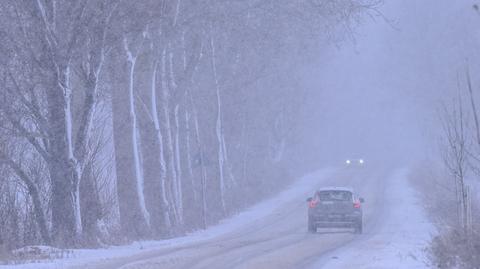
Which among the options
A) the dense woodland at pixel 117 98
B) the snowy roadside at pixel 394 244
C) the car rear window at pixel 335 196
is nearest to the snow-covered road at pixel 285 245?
the snowy roadside at pixel 394 244

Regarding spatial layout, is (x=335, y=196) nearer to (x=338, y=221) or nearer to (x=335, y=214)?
(x=335, y=214)

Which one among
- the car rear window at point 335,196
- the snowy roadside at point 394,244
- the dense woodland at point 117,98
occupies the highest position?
the dense woodland at point 117,98

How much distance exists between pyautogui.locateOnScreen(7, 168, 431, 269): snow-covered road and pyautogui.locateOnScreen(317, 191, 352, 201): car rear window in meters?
1.21

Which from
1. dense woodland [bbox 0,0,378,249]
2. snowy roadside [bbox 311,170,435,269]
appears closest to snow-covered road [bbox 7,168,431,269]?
snowy roadside [bbox 311,170,435,269]

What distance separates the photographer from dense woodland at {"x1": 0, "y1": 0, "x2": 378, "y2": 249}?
83.1 feet

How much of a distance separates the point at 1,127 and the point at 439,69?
55.9 meters

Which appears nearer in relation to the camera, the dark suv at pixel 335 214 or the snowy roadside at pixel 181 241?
the snowy roadside at pixel 181 241

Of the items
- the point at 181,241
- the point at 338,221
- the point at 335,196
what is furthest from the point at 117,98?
the point at 338,221

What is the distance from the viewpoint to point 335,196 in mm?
36406

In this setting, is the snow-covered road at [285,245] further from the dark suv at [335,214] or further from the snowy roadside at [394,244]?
the dark suv at [335,214]

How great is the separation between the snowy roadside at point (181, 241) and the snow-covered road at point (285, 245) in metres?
0.03

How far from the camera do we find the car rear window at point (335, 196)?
3619 centimetres

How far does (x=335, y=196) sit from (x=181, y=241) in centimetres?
746

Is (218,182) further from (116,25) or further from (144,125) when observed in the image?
(116,25)
